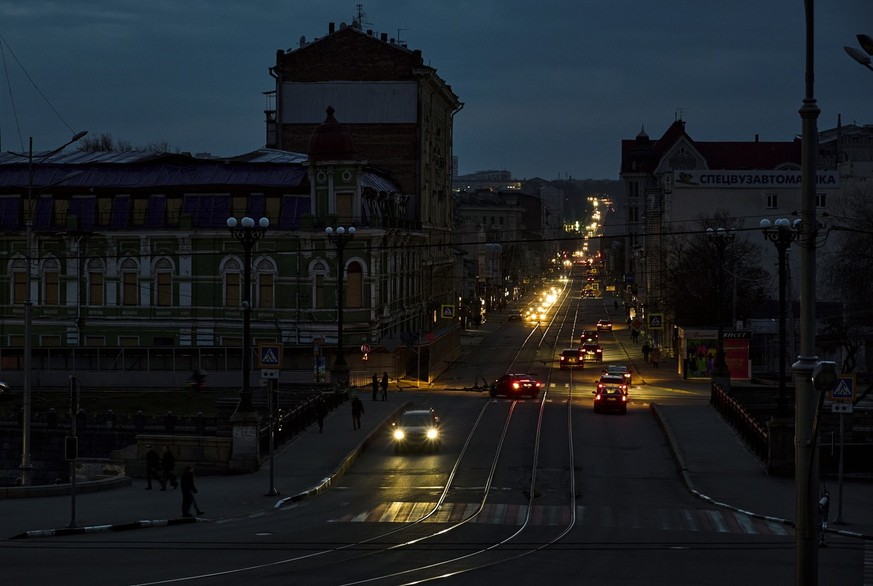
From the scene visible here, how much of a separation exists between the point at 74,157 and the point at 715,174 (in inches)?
1880

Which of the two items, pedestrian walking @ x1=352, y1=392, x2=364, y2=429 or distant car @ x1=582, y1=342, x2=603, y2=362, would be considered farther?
distant car @ x1=582, y1=342, x2=603, y2=362

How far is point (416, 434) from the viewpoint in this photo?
134 feet

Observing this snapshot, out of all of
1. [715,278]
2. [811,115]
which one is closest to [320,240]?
[715,278]

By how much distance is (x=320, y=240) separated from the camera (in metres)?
66.6

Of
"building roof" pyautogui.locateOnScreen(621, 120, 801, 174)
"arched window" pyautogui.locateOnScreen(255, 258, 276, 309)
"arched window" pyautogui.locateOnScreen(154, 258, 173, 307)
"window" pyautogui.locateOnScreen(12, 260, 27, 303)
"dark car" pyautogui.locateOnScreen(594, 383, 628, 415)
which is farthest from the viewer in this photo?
"building roof" pyautogui.locateOnScreen(621, 120, 801, 174)

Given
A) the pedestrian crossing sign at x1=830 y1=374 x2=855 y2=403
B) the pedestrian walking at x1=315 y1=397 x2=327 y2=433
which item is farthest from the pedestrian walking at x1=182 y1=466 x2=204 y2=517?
the pedestrian walking at x1=315 y1=397 x2=327 y2=433

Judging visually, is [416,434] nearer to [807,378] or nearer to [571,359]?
[807,378]

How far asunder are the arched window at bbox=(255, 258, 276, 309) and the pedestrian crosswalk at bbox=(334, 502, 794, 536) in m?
37.6

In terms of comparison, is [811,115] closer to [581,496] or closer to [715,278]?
[581,496]

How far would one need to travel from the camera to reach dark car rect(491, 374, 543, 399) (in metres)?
59.0

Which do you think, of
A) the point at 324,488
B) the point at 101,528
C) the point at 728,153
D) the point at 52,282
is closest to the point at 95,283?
the point at 52,282

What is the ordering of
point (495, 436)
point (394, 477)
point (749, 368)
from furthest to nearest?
point (749, 368) → point (495, 436) → point (394, 477)

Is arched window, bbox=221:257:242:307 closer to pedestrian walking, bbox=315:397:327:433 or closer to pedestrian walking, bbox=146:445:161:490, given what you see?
pedestrian walking, bbox=315:397:327:433

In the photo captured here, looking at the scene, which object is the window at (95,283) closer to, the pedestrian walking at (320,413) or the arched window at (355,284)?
the arched window at (355,284)
